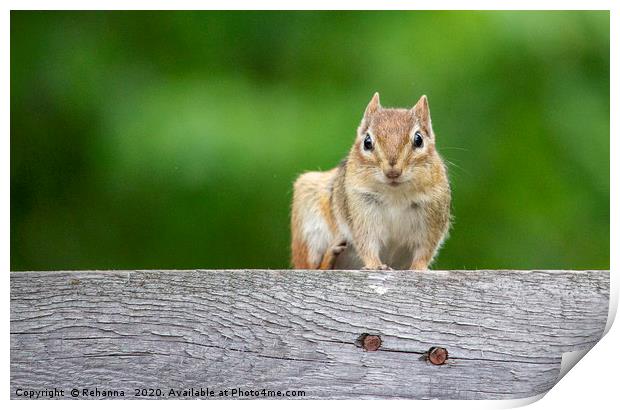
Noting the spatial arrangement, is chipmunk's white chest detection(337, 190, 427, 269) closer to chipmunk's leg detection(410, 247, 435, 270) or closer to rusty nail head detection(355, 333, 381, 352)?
chipmunk's leg detection(410, 247, 435, 270)

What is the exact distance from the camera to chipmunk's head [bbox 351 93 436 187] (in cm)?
285

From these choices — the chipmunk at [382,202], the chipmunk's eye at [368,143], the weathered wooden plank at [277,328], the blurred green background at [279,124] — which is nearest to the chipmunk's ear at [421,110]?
the chipmunk at [382,202]

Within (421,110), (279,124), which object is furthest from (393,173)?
(279,124)

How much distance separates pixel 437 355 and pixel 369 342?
17 centimetres

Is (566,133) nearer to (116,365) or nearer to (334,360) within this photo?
(334,360)

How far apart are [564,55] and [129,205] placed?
1.44m

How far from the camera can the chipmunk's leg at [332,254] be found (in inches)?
125

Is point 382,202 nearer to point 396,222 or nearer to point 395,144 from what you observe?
point 396,222

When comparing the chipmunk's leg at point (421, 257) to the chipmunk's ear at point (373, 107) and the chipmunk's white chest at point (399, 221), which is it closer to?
the chipmunk's white chest at point (399, 221)

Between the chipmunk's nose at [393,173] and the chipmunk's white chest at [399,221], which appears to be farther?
the chipmunk's white chest at [399,221]

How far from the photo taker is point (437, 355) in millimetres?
2701

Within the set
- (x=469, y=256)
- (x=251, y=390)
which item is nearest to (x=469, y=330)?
(x=251, y=390)

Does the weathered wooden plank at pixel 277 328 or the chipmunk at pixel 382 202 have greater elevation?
the chipmunk at pixel 382 202

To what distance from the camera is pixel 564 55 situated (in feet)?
11.7
